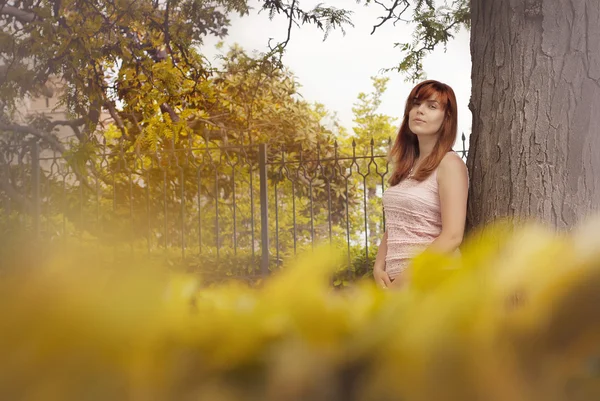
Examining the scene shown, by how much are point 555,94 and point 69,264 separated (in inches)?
91.9

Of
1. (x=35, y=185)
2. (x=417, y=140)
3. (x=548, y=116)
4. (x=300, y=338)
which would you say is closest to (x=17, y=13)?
(x=35, y=185)

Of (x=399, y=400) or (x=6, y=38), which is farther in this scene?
(x=6, y=38)

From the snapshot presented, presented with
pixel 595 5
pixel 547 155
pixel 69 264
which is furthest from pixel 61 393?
pixel 595 5

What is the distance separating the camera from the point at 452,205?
2.53 meters

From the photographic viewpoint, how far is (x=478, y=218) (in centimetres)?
259

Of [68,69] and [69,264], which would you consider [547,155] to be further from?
[68,69]

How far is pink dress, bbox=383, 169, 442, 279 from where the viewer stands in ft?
8.84

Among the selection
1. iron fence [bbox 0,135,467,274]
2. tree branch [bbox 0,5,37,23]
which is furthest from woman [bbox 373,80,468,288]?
tree branch [bbox 0,5,37,23]

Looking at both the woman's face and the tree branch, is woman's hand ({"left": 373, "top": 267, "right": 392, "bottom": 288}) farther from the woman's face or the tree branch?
the tree branch

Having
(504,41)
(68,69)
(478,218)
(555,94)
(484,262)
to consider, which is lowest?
(478,218)

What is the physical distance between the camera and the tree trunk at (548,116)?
2.39m

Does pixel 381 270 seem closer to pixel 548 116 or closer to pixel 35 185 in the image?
pixel 548 116

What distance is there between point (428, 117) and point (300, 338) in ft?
8.33

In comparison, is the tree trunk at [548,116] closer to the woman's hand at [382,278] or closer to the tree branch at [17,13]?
the woman's hand at [382,278]
